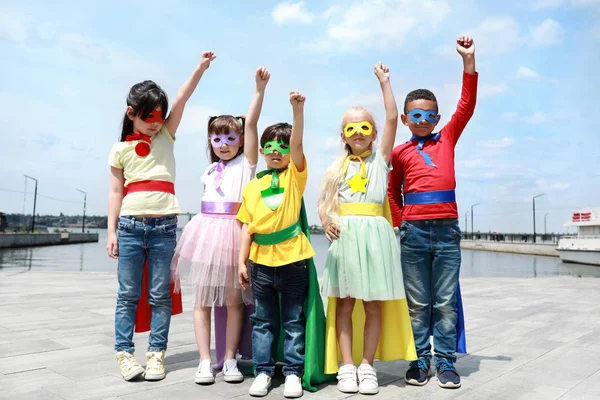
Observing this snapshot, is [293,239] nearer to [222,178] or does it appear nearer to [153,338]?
[222,178]

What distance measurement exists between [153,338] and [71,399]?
0.70 metres

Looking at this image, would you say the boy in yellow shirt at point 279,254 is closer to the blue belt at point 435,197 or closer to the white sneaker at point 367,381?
the white sneaker at point 367,381

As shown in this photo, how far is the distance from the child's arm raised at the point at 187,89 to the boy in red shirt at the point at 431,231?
1.61 metres

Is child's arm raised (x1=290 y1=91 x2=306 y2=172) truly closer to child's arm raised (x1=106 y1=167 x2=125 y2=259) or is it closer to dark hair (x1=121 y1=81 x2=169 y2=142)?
dark hair (x1=121 y1=81 x2=169 y2=142)

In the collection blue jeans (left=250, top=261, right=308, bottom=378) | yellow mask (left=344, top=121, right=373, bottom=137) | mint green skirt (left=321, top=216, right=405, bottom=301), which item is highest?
yellow mask (left=344, top=121, right=373, bottom=137)

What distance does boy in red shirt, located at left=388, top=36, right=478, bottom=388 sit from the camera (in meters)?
3.31

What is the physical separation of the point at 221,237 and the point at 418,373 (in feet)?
5.47

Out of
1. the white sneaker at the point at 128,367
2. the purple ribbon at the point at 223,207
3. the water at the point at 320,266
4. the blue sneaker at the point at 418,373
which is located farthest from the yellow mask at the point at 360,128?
the water at the point at 320,266

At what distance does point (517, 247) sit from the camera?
166ft

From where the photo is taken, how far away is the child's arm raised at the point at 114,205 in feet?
11.0

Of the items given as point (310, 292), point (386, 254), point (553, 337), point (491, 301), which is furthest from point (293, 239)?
point (491, 301)

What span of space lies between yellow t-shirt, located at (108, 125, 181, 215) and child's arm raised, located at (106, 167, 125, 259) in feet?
0.19

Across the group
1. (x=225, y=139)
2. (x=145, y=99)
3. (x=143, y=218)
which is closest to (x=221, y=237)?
(x=143, y=218)

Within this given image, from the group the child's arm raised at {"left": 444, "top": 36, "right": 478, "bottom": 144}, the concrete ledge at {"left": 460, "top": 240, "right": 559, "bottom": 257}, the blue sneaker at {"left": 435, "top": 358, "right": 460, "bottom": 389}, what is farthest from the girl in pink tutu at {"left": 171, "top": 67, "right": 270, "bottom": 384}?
the concrete ledge at {"left": 460, "top": 240, "right": 559, "bottom": 257}
